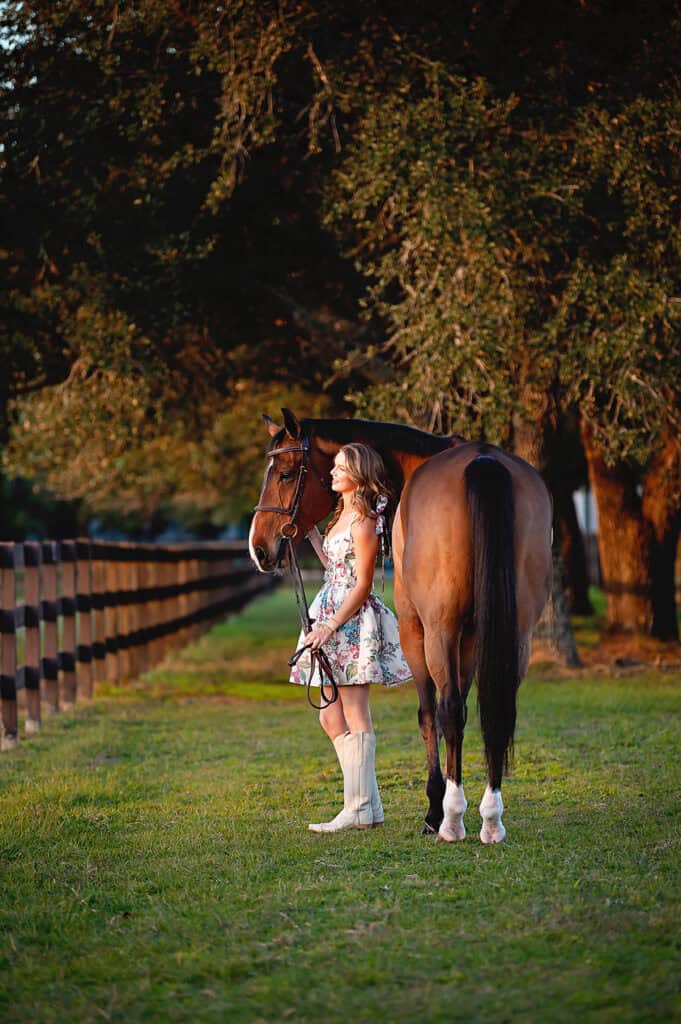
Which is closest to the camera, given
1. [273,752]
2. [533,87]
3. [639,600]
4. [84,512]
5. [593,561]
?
[273,752]

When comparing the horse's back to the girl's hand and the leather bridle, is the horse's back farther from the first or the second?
the leather bridle

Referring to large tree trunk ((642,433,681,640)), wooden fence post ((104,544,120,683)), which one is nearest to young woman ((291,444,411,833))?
wooden fence post ((104,544,120,683))

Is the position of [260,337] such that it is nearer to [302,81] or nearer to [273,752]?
[302,81]

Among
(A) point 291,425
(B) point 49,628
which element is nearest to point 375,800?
(A) point 291,425

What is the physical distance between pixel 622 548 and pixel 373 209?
18.1 ft

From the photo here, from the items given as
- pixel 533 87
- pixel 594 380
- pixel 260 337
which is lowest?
pixel 594 380

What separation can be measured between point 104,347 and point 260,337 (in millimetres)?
2722

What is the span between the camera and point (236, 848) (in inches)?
226

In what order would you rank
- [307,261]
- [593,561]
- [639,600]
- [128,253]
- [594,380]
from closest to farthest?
[594,380] < [128,253] < [307,261] < [639,600] < [593,561]

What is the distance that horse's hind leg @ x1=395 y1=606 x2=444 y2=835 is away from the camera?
5996mm

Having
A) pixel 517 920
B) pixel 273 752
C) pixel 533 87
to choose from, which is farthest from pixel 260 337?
pixel 517 920

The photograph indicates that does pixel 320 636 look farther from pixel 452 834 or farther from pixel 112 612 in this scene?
pixel 112 612

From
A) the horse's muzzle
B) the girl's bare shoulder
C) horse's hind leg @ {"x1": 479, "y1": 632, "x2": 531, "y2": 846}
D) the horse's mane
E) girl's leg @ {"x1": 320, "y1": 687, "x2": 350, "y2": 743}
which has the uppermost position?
the horse's mane

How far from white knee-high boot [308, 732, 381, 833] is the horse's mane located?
1.37 m
